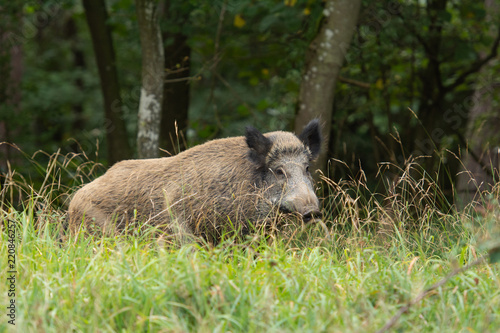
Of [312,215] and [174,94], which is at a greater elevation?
[174,94]

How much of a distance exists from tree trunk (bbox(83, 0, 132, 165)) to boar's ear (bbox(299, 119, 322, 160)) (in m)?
3.78

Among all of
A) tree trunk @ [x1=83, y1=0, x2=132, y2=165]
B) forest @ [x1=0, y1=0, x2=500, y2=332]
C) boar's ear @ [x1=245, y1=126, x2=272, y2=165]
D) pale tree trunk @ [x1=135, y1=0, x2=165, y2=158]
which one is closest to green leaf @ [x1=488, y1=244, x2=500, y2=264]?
forest @ [x1=0, y1=0, x2=500, y2=332]

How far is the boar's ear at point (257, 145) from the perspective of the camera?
4.91m

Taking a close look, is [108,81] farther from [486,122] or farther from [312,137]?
[486,122]

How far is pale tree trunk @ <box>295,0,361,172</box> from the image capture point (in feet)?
21.1

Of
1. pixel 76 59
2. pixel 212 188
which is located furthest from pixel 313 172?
pixel 76 59

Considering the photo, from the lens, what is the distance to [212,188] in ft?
15.9

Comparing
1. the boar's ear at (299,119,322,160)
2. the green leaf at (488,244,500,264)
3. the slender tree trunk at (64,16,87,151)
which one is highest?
the green leaf at (488,244,500,264)

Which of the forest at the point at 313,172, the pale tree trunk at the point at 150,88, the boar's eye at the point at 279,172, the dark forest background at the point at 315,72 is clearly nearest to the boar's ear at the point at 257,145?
the boar's eye at the point at 279,172

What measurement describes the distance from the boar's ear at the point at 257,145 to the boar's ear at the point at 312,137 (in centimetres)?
43

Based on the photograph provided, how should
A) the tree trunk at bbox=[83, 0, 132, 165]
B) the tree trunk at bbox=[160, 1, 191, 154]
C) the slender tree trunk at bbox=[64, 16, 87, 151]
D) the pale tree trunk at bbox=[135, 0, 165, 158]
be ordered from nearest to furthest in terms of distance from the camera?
the pale tree trunk at bbox=[135, 0, 165, 158]
the tree trunk at bbox=[160, 1, 191, 154]
the tree trunk at bbox=[83, 0, 132, 165]
the slender tree trunk at bbox=[64, 16, 87, 151]

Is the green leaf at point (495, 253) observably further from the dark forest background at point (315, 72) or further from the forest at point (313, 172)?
the dark forest background at point (315, 72)

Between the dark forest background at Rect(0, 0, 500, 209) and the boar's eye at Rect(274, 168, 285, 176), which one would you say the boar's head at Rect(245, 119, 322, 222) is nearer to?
the boar's eye at Rect(274, 168, 285, 176)

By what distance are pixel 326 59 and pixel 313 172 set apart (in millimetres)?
1340
